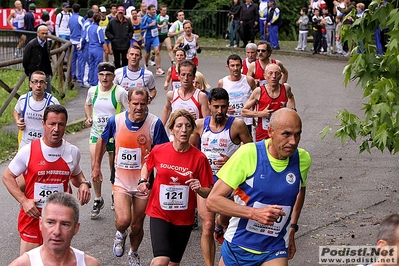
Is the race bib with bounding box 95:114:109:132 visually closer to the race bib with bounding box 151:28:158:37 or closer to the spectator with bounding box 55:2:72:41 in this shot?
the spectator with bounding box 55:2:72:41

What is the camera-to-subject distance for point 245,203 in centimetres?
598

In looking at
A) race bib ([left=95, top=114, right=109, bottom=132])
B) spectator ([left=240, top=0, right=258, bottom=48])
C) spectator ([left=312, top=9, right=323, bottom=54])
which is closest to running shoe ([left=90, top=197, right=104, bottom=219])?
race bib ([left=95, top=114, right=109, bottom=132])

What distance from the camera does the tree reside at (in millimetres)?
6668

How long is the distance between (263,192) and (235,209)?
0.82 feet

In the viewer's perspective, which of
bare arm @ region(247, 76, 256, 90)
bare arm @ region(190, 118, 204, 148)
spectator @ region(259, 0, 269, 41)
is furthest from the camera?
spectator @ region(259, 0, 269, 41)

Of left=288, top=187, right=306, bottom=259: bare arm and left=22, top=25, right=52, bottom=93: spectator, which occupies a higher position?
left=22, top=25, right=52, bottom=93: spectator

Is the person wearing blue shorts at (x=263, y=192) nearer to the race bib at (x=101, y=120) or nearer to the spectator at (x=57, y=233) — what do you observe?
the spectator at (x=57, y=233)

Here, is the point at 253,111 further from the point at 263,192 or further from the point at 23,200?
the point at 263,192

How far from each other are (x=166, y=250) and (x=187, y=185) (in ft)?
2.23

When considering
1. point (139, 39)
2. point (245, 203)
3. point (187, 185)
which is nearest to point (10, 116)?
point (139, 39)

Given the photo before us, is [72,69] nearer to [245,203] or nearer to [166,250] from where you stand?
[166,250]

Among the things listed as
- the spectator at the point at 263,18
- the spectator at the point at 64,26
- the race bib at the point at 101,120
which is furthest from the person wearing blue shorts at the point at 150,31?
the race bib at the point at 101,120

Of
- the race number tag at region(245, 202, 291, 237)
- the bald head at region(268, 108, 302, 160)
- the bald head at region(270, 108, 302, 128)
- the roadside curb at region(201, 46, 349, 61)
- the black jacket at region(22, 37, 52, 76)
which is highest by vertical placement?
the bald head at region(270, 108, 302, 128)

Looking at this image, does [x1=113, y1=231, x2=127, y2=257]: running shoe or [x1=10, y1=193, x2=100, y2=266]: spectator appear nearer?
[x1=10, y1=193, x2=100, y2=266]: spectator
